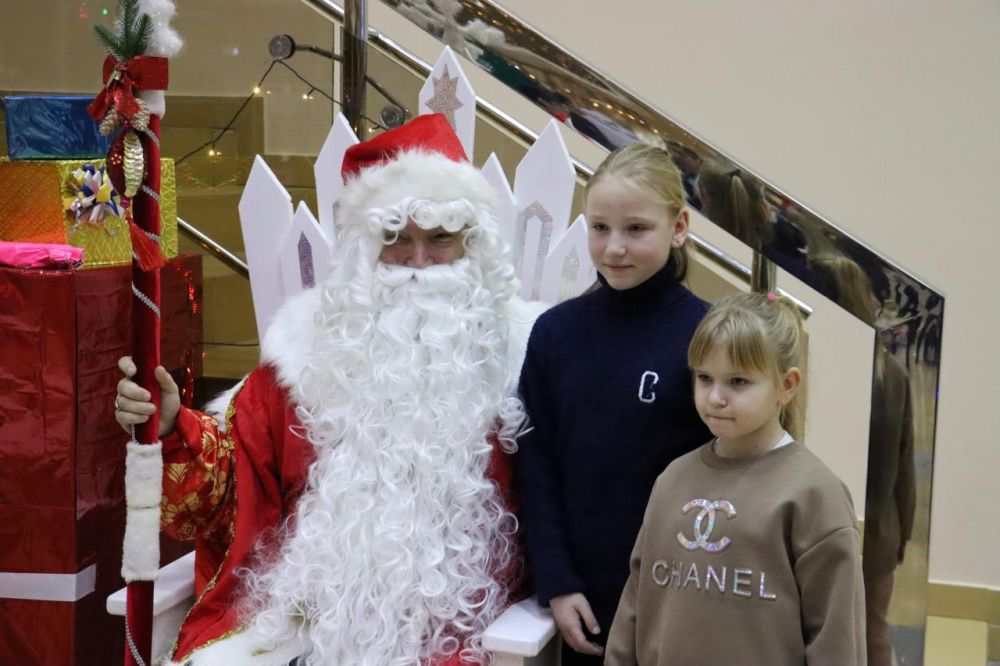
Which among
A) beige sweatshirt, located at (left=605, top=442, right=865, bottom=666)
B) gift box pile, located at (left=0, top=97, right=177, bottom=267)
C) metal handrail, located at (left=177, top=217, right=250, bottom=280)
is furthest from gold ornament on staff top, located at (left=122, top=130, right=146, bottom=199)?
metal handrail, located at (left=177, top=217, right=250, bottom=280)

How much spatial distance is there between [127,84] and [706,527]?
1161 mm

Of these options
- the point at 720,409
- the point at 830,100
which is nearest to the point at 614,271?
the point at 720,409

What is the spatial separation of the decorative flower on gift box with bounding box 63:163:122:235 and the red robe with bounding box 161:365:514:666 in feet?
1.56

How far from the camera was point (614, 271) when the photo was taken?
1959 millimetres

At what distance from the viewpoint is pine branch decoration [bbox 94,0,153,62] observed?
1.83 metres

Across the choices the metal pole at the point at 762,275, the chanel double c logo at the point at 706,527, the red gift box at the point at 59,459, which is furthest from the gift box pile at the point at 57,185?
the chanel double c logo at the point at 706,527

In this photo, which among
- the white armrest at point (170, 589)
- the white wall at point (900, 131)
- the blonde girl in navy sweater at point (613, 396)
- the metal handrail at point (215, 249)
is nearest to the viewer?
the blonde girl in navy sweater at point (613, 396)

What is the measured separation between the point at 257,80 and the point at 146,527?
1.83 m

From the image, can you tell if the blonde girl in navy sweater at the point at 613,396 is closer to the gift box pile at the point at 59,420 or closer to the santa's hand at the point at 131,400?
the santa's hand at the point at 131,400

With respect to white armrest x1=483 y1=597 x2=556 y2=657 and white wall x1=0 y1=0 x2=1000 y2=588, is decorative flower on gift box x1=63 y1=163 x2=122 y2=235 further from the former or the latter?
white wall x1=0 y1=0 x2=1000 y2=588

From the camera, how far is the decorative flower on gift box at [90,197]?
239 cm

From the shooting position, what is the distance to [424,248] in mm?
2320

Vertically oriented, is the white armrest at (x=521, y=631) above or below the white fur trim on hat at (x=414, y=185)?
below

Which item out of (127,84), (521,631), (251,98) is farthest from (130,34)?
(251,98)
